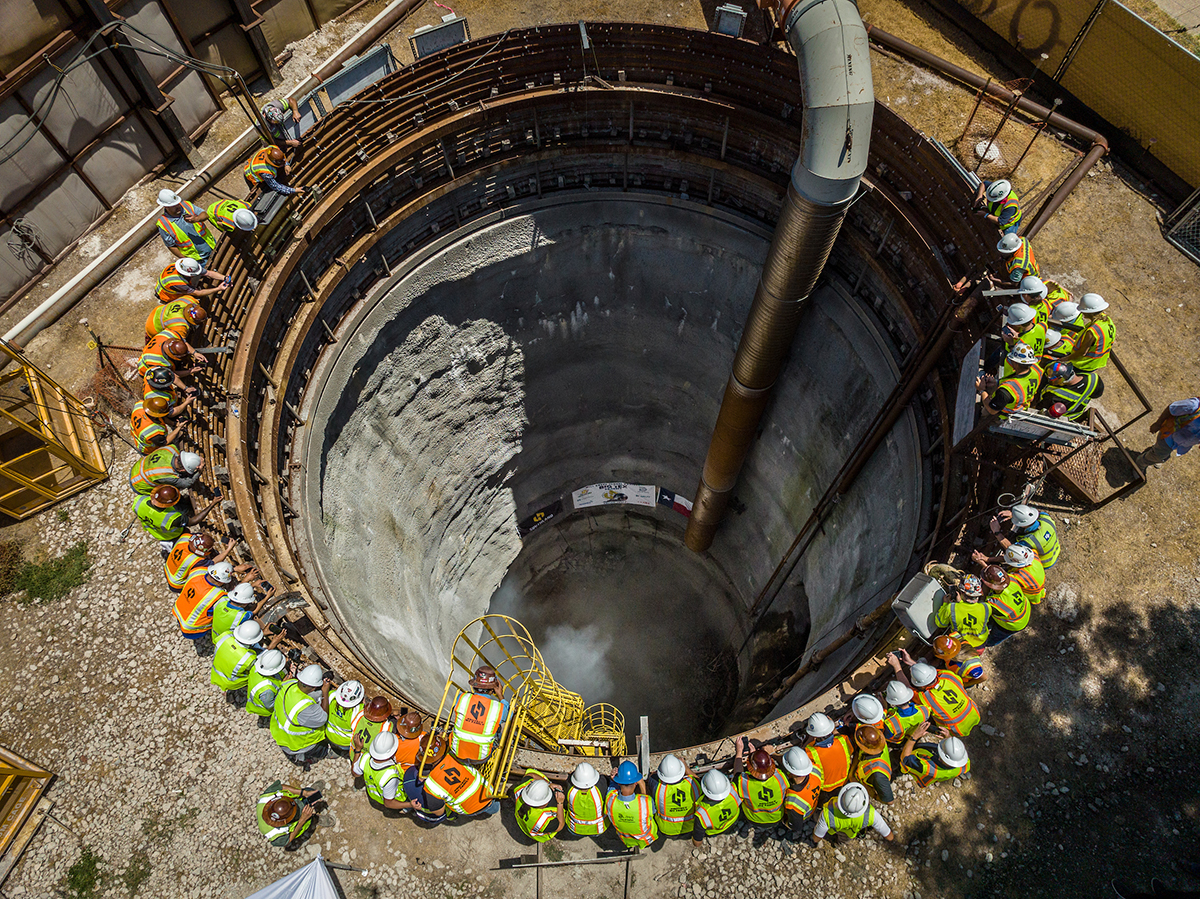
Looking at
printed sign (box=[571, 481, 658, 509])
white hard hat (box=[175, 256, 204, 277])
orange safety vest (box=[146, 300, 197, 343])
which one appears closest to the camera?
orange safety vest (box=[146, 300, 197, 343])

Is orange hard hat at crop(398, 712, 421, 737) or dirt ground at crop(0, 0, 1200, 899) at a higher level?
orange hard hat at crop(398, 712, 421, 737)

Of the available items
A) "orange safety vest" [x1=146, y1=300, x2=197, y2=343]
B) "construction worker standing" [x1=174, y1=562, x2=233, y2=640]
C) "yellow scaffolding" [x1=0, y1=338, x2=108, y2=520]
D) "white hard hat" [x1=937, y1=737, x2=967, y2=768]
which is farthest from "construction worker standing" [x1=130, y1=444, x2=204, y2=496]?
"white hard hat" [x1=937, y1=737, x2=967, y2=768]

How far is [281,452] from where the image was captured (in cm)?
1229

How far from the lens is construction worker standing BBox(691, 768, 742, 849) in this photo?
27.6ft

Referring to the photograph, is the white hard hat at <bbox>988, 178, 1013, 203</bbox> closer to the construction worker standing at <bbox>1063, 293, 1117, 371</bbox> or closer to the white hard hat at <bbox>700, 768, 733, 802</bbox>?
the construction worker standing at <bbox>1063, 293, 1117, 371</bbox>

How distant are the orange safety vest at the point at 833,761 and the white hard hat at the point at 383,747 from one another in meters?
5.37

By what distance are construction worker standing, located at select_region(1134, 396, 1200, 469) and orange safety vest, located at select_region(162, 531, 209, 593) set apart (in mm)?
14779

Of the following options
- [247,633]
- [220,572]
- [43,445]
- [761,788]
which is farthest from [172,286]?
[761,788]

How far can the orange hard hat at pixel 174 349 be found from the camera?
10391 mm

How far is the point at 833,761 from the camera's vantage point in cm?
859

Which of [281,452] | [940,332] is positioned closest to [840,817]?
[940,332]

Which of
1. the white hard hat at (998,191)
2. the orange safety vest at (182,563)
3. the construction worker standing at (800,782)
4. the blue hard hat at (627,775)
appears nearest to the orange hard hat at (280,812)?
the orange safety vest at (182,563)

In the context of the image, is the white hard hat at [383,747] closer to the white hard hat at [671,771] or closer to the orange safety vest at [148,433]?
the white hard hat at [671,771]

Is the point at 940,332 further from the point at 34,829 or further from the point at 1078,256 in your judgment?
the point at 34,829
